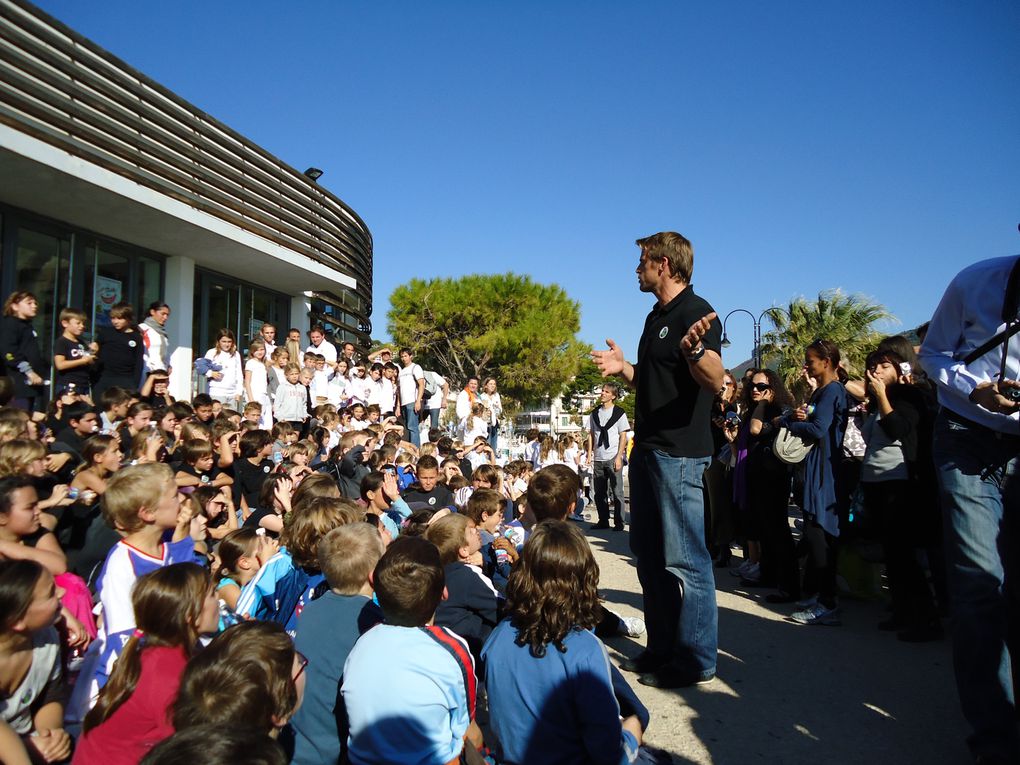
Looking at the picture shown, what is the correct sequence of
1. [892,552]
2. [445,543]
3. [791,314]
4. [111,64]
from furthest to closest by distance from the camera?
[791,314] → [111,64] → [892,552] → [445,543]

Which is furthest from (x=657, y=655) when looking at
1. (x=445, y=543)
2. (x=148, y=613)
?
(x=148, y=613)

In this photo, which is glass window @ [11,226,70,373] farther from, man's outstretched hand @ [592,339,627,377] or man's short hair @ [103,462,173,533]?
man's outstretched hand @ [592,339,627,377]

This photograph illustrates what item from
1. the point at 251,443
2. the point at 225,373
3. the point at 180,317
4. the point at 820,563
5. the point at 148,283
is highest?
the point at 148,283

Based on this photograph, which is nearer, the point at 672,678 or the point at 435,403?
the point at 672,678

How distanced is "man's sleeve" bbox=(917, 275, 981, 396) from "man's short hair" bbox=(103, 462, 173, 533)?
3.42 meters

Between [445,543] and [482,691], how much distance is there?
31.2 inches

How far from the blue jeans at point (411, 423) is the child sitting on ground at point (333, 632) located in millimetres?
9672

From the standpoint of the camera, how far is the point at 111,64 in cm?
1093

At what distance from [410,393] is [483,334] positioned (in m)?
25.0

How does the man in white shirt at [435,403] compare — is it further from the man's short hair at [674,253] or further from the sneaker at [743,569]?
the man's short hair at [674,253]

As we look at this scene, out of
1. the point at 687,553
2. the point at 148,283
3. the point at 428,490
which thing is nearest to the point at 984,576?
the point at 687,553

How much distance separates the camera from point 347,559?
2.83 meters

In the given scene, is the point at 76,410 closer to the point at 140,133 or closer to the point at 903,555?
the point at 903,555

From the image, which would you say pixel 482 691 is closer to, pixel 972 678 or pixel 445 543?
pixel 445 543
